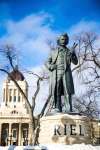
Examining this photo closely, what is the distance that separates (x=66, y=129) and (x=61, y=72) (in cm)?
222

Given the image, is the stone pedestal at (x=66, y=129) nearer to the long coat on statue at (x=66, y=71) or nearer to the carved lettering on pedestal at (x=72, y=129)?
the carved lettering on pedestal at (x=72, y=129)

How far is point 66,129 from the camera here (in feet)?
45.0

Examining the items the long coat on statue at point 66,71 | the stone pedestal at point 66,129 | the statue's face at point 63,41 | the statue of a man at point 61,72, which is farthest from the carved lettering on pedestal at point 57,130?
the statue's face at point 63,41

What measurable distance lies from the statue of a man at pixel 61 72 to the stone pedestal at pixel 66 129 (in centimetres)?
57

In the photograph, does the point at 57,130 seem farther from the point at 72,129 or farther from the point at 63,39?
the point at 63,39

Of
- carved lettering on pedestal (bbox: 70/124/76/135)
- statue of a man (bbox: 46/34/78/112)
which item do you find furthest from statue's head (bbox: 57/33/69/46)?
carved lettering on pedestal (bbox: 70/124/76/135)

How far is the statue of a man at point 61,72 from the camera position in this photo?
47.0 ft

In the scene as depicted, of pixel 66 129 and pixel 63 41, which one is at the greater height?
pixel 63 41

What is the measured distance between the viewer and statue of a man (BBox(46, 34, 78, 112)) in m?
14.3

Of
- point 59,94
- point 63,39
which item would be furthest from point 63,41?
point 59,94

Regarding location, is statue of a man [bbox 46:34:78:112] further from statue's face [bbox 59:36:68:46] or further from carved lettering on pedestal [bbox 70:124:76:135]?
carved lettering on pedestal [bbox 70:124:76:135]

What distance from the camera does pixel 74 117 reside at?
1380 centimetres

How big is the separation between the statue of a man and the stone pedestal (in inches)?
22.3

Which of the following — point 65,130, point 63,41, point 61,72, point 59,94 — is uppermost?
point 63,41
